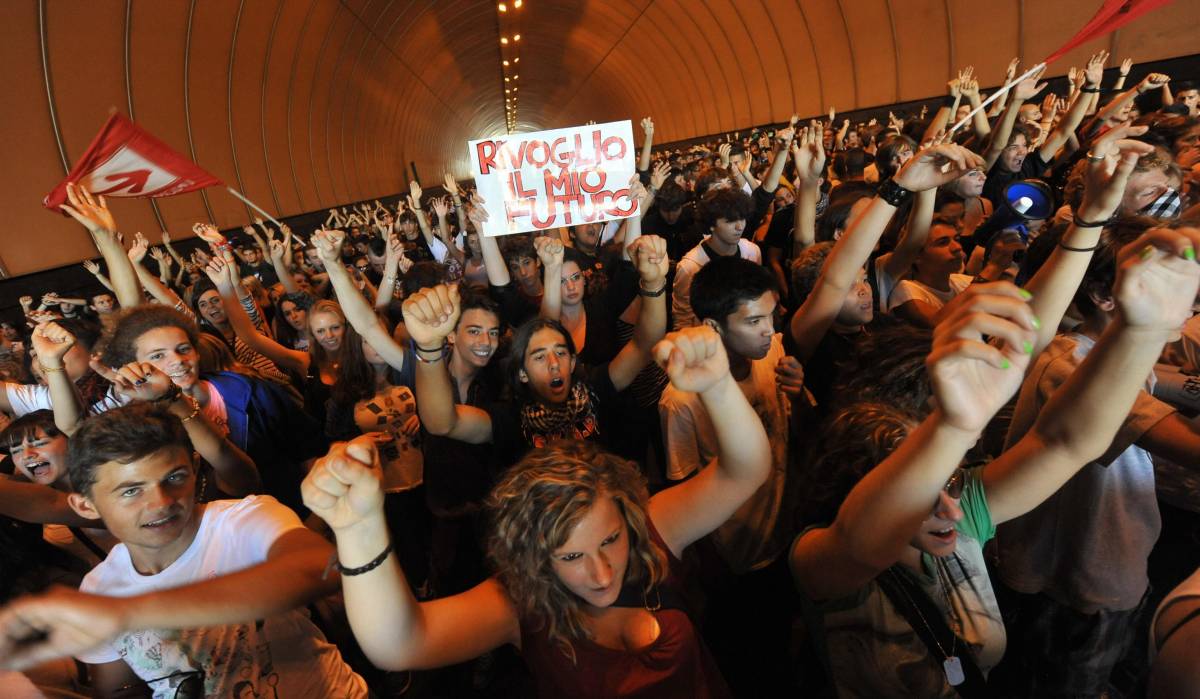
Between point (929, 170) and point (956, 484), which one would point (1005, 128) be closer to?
point (929, 170)

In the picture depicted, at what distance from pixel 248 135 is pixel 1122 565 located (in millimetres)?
18523

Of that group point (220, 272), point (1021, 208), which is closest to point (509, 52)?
point (220, 272)

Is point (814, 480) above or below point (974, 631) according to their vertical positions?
above

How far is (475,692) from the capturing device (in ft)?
9.82

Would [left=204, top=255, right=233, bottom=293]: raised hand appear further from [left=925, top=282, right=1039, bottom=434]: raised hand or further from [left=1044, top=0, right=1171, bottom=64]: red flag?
[left=1044, top=0, right=1171, bottom=64]: red flag

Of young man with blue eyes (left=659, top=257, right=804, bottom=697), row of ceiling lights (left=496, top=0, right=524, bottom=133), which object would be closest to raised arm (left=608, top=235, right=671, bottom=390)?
young man with blue eyes (left=659, top=257, right=804, bottom=697)

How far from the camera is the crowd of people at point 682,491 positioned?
4.56 ft

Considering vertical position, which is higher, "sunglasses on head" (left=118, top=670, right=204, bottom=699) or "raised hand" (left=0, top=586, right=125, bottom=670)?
"raised hand" (left=0, top=586, right=125, bottom=670)

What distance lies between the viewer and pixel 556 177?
14.8 ft

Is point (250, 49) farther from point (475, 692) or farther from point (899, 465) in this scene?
point (899, 465)

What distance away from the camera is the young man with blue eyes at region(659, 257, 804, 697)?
8.25ft

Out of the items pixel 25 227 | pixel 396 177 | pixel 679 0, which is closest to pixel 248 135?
pixel 25 227

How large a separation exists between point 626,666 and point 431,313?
1.37 metres

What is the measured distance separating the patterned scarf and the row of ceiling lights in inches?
933
